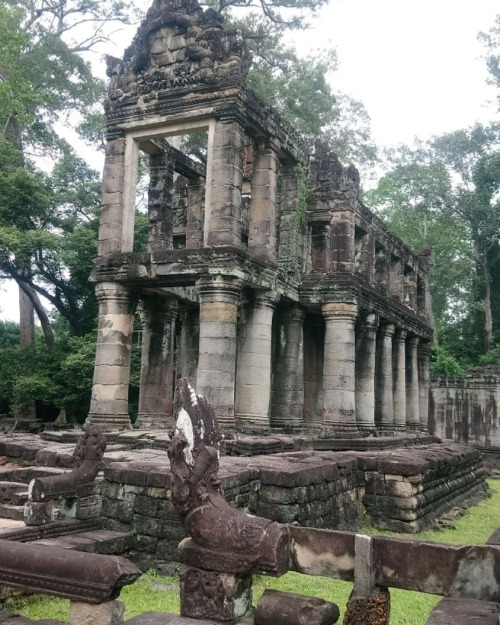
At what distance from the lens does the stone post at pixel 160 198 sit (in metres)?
15.0

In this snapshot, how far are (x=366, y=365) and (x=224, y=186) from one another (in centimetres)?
720

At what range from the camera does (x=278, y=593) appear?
14.2 ft

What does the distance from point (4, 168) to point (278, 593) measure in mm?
24635

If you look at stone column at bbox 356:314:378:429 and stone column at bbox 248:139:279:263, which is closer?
stone column at bbox 248:139:279:263

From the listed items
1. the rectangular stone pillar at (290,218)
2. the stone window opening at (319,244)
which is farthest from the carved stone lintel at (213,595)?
the stone window opening at (319,244)

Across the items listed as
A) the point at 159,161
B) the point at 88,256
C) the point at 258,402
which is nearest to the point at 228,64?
the point at 159,161

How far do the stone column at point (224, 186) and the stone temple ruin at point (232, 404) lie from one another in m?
0.04

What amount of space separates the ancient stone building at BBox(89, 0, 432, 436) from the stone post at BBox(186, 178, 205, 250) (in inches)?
1.4

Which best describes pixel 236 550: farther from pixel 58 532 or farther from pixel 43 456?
pixel 43 456

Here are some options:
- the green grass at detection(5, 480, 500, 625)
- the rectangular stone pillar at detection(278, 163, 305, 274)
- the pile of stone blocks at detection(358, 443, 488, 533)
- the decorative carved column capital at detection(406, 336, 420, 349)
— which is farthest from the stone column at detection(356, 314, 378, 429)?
the green grass at detection(5, 480, 500, 625)

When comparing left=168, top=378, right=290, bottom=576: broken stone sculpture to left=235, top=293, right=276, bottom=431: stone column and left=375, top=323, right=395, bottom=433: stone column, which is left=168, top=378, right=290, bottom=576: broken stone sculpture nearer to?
left=235, top=293, right=276, bottom=431: stone column

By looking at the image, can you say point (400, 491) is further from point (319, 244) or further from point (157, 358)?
point (319, 244)

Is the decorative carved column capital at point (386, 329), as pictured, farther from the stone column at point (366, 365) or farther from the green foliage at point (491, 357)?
the green foliage at point (491, 357)

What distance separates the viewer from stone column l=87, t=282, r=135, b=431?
12945mm
